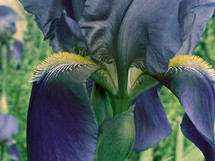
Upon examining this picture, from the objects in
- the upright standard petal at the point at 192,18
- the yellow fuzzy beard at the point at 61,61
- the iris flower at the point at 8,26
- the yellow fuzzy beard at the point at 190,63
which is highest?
the upright standard petal at the point at 192,18

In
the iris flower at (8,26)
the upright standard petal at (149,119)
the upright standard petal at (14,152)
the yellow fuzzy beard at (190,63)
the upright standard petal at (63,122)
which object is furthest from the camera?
the iris flower at (8,26)

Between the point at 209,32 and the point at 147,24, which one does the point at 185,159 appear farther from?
the point at 209,32

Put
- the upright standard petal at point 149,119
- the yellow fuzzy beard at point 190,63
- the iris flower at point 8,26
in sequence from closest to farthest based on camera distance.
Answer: the yellow fuzzy beard at point 190,63
the upright standard petal at point 149,119
the iris flower at point 8,26

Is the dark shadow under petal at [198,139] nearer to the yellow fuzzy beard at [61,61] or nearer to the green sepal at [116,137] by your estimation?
the green sepal at [116,137]

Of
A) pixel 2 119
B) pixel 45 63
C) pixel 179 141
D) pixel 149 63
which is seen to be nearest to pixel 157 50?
pixel 149 63

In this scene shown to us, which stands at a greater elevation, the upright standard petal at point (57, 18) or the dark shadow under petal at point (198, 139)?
the upright standard petal at point (57, 18)

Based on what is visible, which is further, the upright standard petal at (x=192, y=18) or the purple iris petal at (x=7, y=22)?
the purple iris petal at (x=7, y=22)

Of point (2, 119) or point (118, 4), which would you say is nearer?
point (118, 4)

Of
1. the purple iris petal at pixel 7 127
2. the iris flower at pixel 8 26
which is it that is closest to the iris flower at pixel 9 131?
the purple iris petal at pixel 7 127
